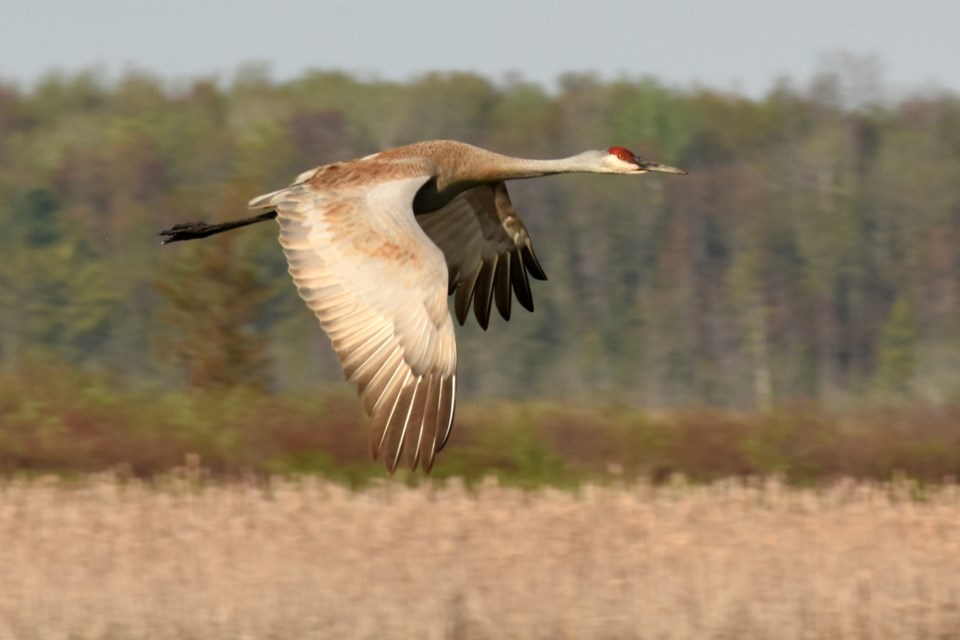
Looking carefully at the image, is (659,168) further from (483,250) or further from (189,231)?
(189,231)

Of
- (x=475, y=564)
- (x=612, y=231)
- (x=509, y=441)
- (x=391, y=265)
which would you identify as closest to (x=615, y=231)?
(x=612, y=231)

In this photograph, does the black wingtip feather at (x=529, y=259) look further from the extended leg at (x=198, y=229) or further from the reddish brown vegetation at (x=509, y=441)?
the reddish brown vegetation at (x=509, y=441)

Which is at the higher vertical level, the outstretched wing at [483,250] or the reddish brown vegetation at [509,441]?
the outstretched wing at [483,250]

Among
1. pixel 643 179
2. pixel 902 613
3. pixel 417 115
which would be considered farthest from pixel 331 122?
pixel 902 613

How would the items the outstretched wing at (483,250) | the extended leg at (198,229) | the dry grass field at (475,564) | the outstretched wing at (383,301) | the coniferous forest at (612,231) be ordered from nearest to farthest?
the outstretched wing at (383,301)
the dry grass field at (475,564)
the extended leg at (198,229)
the outstretched wing at (483,250)
the coniferous forest at (612,231)

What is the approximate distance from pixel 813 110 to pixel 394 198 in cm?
6094

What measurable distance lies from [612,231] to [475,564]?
51.0 metres

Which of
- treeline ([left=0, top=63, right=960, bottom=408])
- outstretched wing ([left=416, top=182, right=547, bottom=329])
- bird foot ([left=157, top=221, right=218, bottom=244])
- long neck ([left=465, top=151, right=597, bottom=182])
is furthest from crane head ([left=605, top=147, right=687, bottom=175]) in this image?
treeline ([left=0, top=63, right=960, bottom=408])

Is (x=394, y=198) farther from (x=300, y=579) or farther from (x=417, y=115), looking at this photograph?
(x=417, y=115)

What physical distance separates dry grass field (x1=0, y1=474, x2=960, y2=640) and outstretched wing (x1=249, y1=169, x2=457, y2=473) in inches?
57.0

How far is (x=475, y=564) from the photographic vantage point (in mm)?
10680

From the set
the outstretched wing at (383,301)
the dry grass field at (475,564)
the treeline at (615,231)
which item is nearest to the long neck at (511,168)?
the outstretched wing at (383,301)

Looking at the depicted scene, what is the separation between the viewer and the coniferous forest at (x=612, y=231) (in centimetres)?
5356

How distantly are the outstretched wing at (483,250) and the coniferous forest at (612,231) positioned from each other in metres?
31.8
